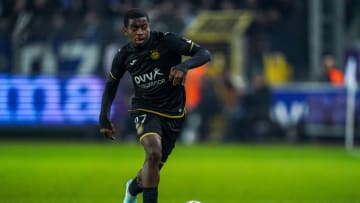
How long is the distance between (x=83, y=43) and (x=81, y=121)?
257cm

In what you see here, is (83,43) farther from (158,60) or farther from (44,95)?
(158,60)

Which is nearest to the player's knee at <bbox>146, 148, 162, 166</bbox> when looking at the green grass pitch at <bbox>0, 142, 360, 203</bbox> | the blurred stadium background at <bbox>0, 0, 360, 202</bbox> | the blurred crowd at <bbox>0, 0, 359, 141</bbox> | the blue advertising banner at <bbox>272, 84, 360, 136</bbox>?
the green grass pitch at <bbox>0, 142, 360, 203</bbox>

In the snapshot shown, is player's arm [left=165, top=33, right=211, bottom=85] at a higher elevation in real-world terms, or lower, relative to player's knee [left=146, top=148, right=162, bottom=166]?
higher

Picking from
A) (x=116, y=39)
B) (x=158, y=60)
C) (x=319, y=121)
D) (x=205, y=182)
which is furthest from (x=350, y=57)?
(x=158, y=60)

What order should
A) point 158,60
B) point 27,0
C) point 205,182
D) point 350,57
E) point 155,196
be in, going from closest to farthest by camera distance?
1. point 155,196
2. point 158,60
3. point 205,182
4. point 350,57
5. point 27,0

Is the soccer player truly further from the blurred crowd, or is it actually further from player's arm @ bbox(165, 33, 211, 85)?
the blurred crowd

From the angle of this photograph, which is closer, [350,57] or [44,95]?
[350,57]

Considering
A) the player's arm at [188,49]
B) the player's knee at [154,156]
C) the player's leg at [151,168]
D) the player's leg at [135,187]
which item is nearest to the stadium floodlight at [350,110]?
the player's leg at [135,187]

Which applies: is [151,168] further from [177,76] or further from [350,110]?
[350,110]

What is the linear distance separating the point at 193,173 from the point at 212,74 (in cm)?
1118

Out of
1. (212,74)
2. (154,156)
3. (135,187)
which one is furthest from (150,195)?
(212,74)

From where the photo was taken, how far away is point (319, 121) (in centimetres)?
2517

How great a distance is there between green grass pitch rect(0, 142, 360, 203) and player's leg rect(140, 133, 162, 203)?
249 cm

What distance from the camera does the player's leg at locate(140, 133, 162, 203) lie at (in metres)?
8.55
